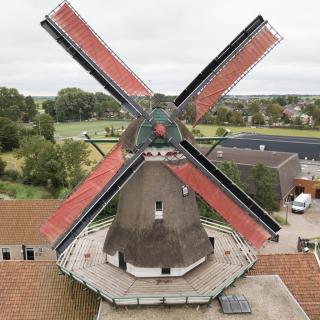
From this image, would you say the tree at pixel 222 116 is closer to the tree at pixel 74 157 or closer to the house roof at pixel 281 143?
the house roof at pixel 281 143

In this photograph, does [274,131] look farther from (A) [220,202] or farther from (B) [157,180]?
(B) [157,180]

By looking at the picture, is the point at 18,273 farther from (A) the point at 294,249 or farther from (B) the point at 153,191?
(A) the point at 294,249

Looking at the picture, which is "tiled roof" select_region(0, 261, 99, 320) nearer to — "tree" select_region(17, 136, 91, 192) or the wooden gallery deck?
the wooden gallery deck

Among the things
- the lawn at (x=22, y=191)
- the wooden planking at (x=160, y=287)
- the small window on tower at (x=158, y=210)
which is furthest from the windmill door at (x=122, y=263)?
the lawn at (x=22, y=191)

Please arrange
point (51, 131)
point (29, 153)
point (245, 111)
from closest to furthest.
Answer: point (29, 153) → point (51, 131) → point (245, 111)

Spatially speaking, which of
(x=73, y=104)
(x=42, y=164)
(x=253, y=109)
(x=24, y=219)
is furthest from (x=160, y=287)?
(x=253, y=109)

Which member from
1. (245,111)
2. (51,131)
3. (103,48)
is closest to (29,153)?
(51,131)

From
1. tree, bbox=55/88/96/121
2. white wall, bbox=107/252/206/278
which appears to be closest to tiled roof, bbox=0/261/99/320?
white wall, bbox=107/252/206/278
